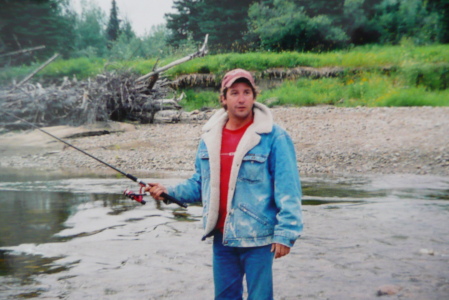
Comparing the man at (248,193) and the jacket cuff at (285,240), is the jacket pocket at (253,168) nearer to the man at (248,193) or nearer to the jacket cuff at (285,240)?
the man at (248,193)

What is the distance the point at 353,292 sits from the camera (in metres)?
3.85

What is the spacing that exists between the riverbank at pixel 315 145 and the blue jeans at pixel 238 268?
25.3 ft

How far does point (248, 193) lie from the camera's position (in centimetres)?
280

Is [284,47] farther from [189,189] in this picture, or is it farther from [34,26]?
[189,189]

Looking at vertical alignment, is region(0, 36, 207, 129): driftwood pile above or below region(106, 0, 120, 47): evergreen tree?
below

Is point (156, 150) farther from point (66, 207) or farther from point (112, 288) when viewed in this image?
point (112, 288)

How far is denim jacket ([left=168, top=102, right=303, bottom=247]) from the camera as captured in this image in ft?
9.02

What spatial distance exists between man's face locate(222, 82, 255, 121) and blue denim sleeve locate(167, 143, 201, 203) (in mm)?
423

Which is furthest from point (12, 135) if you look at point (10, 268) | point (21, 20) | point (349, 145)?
point (21, 20)

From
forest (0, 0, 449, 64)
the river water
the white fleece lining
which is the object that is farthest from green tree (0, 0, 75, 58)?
the white fleece lining

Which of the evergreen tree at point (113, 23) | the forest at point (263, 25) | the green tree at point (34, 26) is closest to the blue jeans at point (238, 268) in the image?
the forest at point (263, 25)

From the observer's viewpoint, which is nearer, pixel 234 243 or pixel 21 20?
pixel 234 243

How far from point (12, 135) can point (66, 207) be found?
10.3 metres

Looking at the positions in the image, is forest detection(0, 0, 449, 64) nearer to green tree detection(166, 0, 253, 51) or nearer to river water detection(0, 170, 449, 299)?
green tree detection(166, 0, 253, 51)
